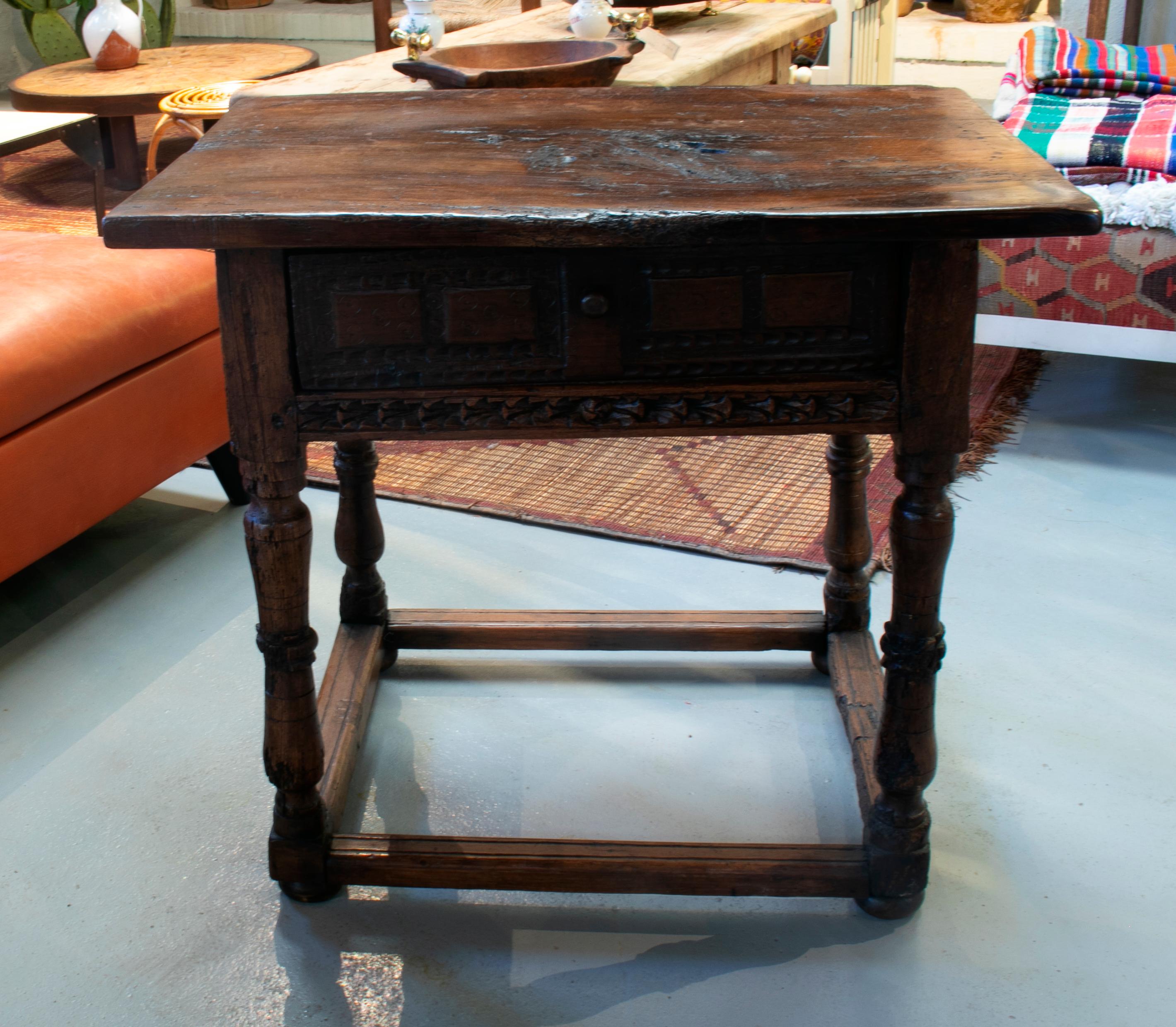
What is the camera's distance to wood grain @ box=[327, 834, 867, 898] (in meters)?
1.09

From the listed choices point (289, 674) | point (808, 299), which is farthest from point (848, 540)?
point (289, 674)

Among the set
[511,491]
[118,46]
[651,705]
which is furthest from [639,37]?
[118,46]

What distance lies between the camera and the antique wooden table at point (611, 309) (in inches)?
32.1

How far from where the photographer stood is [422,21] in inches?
89.8

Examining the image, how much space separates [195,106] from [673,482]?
219 centimetres

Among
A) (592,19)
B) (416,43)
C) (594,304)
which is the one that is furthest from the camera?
(592,19)

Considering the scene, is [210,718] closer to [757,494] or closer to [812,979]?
[812,979]

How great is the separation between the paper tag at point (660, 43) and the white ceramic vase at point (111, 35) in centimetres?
234

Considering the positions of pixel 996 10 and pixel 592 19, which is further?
pixel 996 10

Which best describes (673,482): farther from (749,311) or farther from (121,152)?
(121,152)

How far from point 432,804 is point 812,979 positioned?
0.45 meters

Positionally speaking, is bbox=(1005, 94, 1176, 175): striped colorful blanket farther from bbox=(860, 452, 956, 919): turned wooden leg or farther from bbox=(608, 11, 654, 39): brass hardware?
bbox=(860, 452, 956, 919): turned wooden leg

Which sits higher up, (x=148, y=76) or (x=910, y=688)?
(x=148, y=76)

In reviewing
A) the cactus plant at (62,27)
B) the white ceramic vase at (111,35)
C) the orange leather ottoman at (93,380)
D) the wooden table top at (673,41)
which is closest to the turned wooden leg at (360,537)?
the orange leather ottoman at (93,380)
